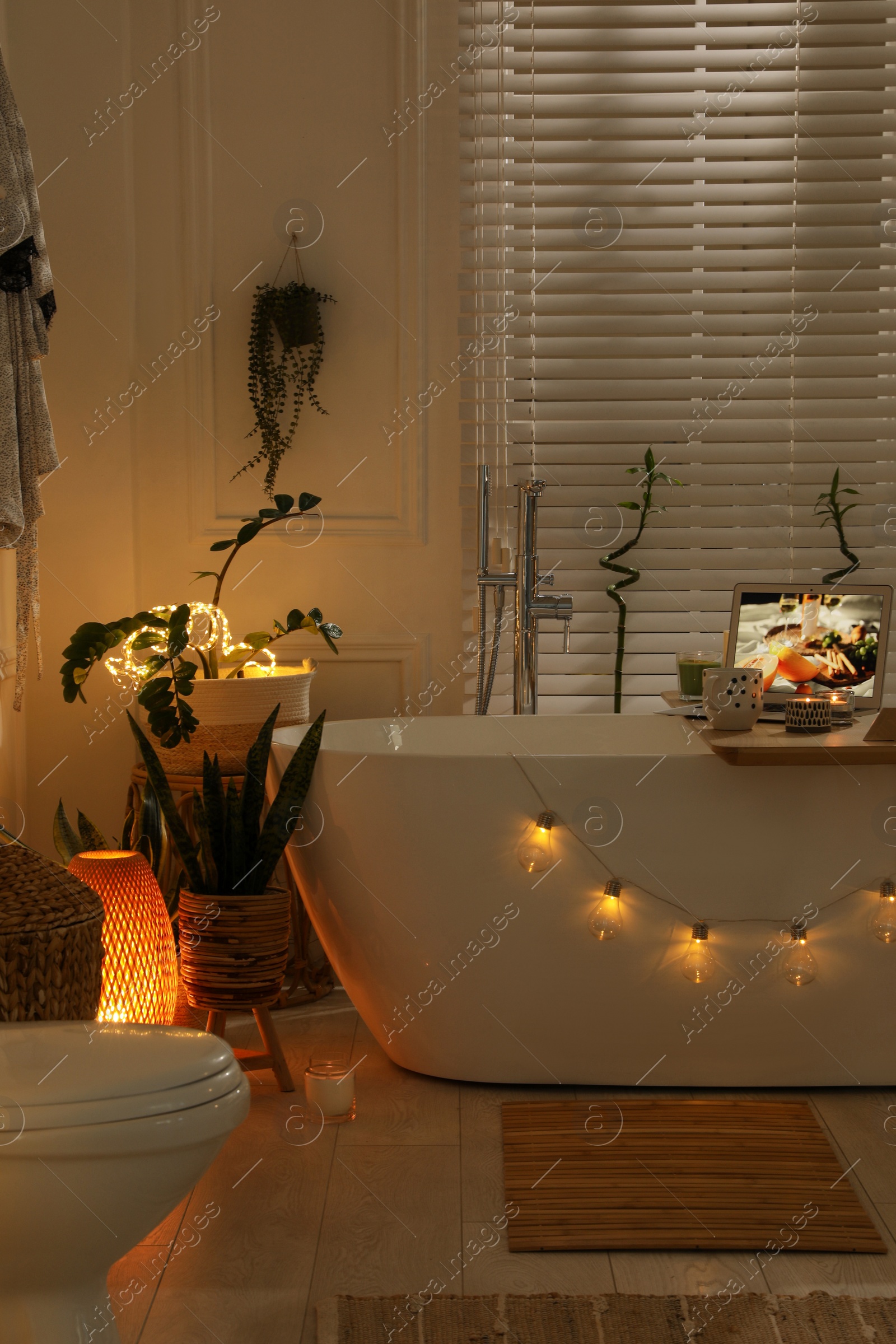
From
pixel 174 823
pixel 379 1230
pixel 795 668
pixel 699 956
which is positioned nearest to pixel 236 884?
pixel 174 823

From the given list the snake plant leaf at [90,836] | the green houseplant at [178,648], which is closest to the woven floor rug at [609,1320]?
the snake plant leaf at [90,836]

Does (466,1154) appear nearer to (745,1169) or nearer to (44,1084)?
(745,1169)

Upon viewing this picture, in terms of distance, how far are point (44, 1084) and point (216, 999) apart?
3.07 feet

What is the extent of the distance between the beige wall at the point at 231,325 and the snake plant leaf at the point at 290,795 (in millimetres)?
822

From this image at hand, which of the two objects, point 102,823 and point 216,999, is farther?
point 102,823

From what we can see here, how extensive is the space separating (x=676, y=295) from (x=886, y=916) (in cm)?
171

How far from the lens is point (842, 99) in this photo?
2908 mm

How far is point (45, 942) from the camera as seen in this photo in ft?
5.21

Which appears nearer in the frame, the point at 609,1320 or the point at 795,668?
the point at 609,1320

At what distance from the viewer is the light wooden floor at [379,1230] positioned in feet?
5.10

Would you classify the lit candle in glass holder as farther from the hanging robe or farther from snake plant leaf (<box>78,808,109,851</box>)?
the hanging robe

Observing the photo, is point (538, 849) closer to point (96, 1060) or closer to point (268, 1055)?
point (268, 1055)

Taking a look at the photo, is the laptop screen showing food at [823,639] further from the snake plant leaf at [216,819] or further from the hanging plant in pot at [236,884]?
the snake plant leaf at [216,819]

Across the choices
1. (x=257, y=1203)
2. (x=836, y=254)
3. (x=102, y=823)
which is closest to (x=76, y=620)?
(x=102, y=823)
